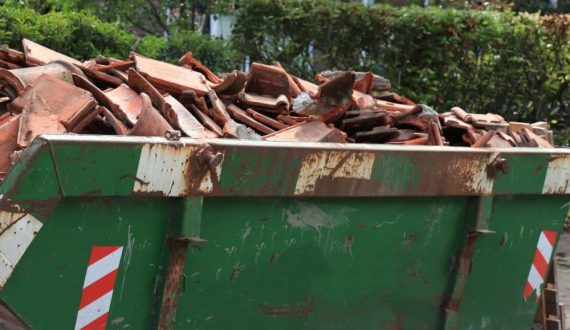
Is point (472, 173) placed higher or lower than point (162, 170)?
lower

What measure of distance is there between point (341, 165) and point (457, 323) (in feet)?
3.50

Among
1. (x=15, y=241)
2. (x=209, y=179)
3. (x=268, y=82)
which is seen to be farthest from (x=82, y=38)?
(x=15, y=241)

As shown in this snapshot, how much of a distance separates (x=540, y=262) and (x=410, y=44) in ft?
16.1

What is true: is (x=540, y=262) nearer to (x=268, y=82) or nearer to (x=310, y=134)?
(x=310, y=134)

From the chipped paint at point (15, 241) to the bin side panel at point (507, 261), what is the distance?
2.02 m

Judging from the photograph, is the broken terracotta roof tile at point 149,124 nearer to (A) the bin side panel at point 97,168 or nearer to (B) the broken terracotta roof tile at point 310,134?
(A) the bin side panel at point 97,168

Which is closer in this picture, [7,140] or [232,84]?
[7,140]

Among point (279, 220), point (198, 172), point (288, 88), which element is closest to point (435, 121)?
point (288, 88)

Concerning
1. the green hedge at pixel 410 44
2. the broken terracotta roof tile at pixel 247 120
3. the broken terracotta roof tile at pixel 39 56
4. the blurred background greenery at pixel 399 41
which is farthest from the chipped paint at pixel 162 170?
the green hedge at pixel 410 44

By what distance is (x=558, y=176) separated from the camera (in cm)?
411

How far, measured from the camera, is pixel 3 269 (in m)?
2.68

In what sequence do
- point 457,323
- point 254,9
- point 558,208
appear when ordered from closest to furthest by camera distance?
1. point 457,323
2. point 558,208
3. point 254,9

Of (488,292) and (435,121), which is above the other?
(435,121)

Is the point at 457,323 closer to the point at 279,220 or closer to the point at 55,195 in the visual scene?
the point at 279,220
